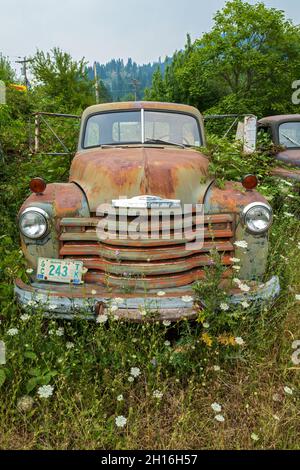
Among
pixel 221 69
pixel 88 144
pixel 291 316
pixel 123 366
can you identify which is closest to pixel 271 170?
pixel 88 144

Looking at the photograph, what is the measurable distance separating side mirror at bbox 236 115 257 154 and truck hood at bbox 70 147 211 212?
3.90ft

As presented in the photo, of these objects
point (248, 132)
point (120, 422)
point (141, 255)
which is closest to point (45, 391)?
point (120, 422)

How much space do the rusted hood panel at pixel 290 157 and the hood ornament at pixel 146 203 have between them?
4.20m

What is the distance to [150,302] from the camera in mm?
2652

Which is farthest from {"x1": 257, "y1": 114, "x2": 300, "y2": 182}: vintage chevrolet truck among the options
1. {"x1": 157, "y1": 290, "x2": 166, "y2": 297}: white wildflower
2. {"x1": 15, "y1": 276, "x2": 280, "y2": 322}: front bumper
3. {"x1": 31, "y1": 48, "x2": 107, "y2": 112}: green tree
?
{"x1": 31, "y1": 48, "x2": 107, "y2": 112}: green tree

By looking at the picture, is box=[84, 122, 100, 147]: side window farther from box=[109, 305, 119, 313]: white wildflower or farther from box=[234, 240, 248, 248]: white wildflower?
box=[109, 305, 119, 313]: white wildflower

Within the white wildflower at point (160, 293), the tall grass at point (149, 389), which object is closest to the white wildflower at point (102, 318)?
the tall grass at point (149, 389)

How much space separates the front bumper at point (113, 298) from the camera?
104 inches

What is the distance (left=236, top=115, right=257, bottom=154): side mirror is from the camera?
450cm

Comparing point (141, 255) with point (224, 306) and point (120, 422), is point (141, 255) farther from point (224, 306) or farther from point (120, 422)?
point (120, 422)

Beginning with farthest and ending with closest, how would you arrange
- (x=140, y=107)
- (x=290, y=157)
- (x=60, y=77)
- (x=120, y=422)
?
(x=60, y=77) < (x=290, y=157) < (x=140, y=107) < (x=120, y=422)

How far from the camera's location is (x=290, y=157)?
665cm

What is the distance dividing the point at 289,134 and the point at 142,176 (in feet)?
16.7

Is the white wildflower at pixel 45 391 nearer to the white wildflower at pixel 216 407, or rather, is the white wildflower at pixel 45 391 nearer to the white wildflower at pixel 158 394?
the white wildflower at pixel 158 394
